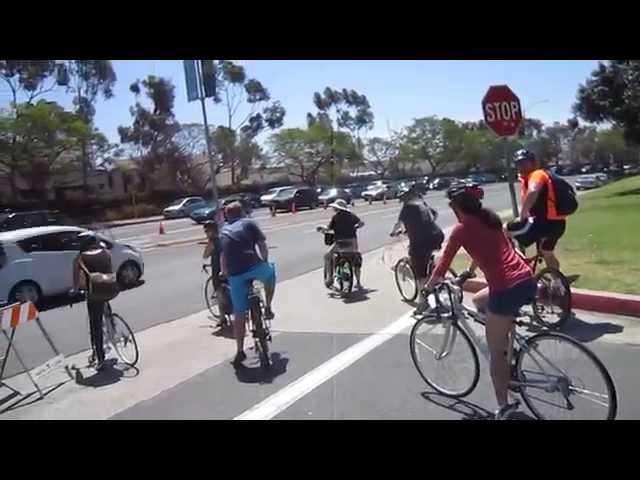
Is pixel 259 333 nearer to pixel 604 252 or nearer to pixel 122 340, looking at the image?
pixel 122 340

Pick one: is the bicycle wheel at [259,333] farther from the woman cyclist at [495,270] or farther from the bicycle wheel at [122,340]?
the woman cyclist at [495,270]

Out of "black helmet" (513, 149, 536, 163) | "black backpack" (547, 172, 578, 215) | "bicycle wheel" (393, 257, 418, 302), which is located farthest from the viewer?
"bicycle wheel" (393, 257, 418, 302)

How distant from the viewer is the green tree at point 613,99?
86.1 ft

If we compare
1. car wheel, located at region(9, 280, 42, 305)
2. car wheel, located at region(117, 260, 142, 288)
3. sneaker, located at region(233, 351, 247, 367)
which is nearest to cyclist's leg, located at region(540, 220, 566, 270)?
sneaker, located at region(233, 351, 247, 367)

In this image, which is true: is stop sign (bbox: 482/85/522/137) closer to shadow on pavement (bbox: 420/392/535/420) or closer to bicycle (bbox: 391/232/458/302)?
bicycle (bbox: 391/232/458/302)

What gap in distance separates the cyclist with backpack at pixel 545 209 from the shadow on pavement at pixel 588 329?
25.2 inches

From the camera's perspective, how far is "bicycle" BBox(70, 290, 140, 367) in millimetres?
6207

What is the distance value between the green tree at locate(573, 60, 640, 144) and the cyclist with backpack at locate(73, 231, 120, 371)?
25716 millimetres

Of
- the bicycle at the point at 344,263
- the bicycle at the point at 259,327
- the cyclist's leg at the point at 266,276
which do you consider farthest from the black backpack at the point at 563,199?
the bicycle at the point at 344,263

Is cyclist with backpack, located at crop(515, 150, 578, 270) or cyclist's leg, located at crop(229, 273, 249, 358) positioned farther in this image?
cyclist with backpack, located at crop(515, 150, 578, 270)

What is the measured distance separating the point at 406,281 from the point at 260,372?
3547 millimetres
